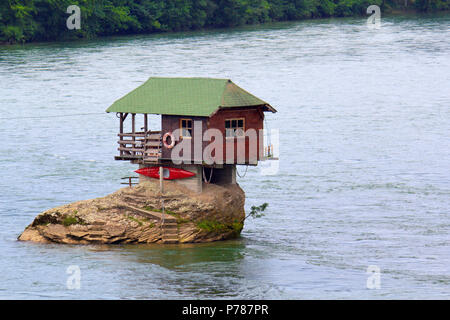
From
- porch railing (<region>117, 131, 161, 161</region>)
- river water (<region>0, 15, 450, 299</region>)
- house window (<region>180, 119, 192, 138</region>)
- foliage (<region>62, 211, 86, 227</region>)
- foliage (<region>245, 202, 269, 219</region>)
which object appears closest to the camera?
river water (<region>0, 15, 450, 299</region>)

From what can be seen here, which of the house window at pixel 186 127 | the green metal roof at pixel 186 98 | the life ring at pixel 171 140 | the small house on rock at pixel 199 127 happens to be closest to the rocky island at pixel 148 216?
the small house on rock at pixel 199 127

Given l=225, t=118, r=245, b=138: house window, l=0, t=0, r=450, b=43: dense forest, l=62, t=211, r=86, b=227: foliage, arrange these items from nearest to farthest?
l=225, t=118, r=245, b=138: house window → l=62, t=211, r=86, b=227: foliage → l=0, t=0, r=450, b=43: dense forest

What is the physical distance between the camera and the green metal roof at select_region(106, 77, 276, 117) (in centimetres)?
4400

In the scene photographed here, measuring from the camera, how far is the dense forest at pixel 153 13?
425ft

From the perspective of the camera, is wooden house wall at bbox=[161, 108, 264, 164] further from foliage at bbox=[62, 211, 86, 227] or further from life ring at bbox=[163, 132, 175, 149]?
foliage at bbox=[62, 211, 86, 227]

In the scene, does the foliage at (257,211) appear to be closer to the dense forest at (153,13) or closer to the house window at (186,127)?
the house window at (186,127)

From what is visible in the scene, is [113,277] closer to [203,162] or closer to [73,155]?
[203,162]

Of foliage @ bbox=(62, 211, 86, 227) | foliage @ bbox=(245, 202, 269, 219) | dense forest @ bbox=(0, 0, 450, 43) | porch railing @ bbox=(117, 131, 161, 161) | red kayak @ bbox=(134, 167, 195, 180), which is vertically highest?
dense forest @ bbox=(0, 0, 450, 43)

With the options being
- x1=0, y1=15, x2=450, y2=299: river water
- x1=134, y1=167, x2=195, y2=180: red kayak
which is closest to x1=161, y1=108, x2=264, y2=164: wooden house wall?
x1=134, y1=167, x2=195, y2=180: red kayak

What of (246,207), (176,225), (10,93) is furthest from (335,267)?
(10,93)

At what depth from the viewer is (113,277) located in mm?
41750

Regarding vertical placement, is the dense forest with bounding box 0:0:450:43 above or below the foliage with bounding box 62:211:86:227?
above

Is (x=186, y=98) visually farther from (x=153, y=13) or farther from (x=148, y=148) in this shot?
(x=153, y=13)

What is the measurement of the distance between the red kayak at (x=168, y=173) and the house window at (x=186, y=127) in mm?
1671
